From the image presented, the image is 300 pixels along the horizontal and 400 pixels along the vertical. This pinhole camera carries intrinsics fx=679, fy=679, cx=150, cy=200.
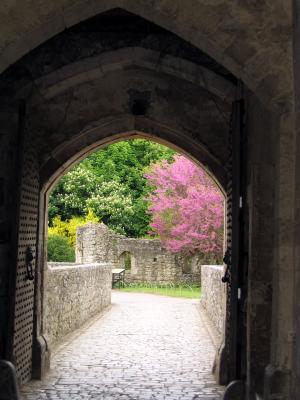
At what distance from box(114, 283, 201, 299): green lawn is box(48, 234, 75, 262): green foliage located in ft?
8.16

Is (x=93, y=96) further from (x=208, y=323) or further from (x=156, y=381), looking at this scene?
(x=208, y=323)

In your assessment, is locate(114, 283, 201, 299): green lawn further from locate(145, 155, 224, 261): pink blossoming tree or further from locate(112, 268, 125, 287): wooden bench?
locate(145, 155, 224, 261): pink blossoming tree

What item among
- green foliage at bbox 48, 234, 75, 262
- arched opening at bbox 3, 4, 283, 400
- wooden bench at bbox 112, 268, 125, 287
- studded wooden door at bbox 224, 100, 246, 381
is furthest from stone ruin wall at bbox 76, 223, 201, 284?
studded wooden door at bbox 224, 100, 246, 381

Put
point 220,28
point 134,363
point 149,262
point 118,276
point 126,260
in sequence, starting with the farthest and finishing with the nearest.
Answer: point 126,260 < point 149,262 < point 118,276 < point 134,363 < point 220,28

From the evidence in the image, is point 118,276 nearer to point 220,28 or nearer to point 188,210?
point 188,210

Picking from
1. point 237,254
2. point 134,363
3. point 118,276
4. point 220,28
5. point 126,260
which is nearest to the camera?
point 220,28

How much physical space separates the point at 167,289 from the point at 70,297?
1613cm

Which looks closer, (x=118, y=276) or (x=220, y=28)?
(x=220, y=28)

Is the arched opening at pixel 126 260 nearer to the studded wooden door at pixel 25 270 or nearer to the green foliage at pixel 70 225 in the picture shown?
the green foliage at pixel 70 225

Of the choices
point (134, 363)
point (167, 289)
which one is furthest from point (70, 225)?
point (134, 363)

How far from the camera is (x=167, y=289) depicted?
27.8 metres

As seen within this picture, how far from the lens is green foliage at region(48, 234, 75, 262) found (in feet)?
90.0

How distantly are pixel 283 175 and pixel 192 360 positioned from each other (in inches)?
202

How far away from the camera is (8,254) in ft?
21.5
